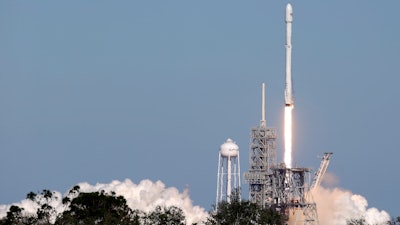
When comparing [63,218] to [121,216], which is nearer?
[63,218]

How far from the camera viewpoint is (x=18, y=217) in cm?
15550

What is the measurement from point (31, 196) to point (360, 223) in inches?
1584

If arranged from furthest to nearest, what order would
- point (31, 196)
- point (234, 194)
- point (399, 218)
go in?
point (234, 194)
point (31, 196)
point (399, 218)

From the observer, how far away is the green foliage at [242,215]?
155 m

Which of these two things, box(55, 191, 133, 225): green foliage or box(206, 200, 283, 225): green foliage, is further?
box(55, 191, 133, 225): green foliage

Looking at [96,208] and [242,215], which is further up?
[96,208]

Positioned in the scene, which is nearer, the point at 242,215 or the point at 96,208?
the point at 242,215

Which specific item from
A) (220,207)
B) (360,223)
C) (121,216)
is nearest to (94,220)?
(121,216)

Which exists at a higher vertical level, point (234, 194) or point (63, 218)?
point (234, 194)

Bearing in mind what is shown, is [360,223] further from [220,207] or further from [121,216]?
[121,216]

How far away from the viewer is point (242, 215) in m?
158

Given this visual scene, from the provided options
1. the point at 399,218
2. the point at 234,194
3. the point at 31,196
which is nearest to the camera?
the point at 399,218

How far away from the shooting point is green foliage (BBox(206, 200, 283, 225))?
154875 millimetres

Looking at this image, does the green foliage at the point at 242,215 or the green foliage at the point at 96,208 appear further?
the green foliage at the point at 96,208
